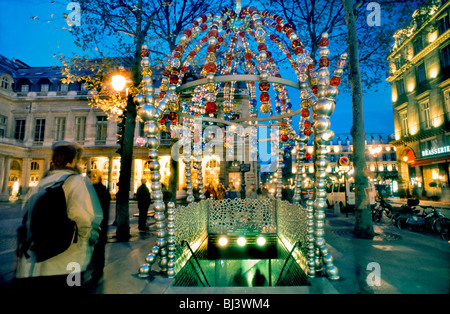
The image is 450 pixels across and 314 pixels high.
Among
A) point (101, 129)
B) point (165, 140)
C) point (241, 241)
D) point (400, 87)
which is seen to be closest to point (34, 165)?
point (101, 129)

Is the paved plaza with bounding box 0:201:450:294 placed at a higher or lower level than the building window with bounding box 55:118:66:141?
lower

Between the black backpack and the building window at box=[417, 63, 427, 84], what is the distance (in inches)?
1305

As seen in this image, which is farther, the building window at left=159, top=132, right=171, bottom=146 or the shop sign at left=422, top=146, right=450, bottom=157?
the building window at left=159, top=132, right=171, bottom=146

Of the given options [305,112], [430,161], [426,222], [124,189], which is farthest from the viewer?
[430,161]

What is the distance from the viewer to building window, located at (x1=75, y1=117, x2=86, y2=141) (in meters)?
32.5

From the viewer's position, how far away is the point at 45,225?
2.07 m

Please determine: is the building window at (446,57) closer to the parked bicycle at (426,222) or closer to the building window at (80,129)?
the parked bicycle at (426,222)

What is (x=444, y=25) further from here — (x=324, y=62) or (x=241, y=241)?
(x=241, y=241)

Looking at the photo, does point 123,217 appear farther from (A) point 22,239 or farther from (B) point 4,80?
(B) point 4,80

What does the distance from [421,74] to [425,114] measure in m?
4.53

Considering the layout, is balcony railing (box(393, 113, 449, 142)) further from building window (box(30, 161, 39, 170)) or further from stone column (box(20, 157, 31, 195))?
stone column (box(20, 157, 31, 195))

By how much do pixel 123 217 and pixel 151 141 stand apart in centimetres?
491

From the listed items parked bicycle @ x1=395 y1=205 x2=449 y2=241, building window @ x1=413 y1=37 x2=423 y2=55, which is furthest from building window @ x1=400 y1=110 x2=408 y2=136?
parked bicycle @ x1=395 y1=205 x2=449 y2=241
